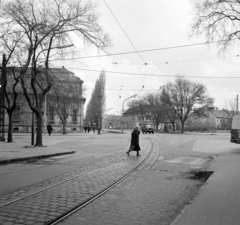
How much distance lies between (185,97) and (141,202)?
64.0 meters

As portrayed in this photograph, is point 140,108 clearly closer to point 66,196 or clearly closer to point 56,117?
point 56,117

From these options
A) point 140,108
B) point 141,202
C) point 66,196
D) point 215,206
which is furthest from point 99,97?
point 215,206

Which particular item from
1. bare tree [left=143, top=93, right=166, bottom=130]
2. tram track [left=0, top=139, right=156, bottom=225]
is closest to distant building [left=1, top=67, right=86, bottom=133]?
bare tree [left=143, top=93, right=166, bottom=130]

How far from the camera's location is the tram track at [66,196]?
512 centimetres

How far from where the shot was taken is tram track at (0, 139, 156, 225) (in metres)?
5.12

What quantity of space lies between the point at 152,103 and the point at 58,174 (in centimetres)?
7144

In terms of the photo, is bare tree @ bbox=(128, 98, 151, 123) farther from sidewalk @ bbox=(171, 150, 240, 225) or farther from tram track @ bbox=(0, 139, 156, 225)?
sidewalk @ bbox=(171, 150, 240, 225)

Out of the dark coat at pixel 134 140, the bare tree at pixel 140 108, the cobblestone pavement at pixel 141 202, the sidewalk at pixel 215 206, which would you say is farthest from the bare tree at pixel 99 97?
the sidewalk at pixel 215 206

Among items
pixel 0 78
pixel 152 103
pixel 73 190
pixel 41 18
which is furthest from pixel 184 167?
pixel 152 103

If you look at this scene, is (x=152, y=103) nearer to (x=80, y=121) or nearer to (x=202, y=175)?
(x=80, y=121)

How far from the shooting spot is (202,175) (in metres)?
9.52

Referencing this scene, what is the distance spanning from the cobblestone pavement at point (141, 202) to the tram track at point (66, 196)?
215mm

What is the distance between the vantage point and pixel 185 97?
222 ft

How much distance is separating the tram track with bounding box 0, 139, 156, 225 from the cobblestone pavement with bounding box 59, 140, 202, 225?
0.70ft
